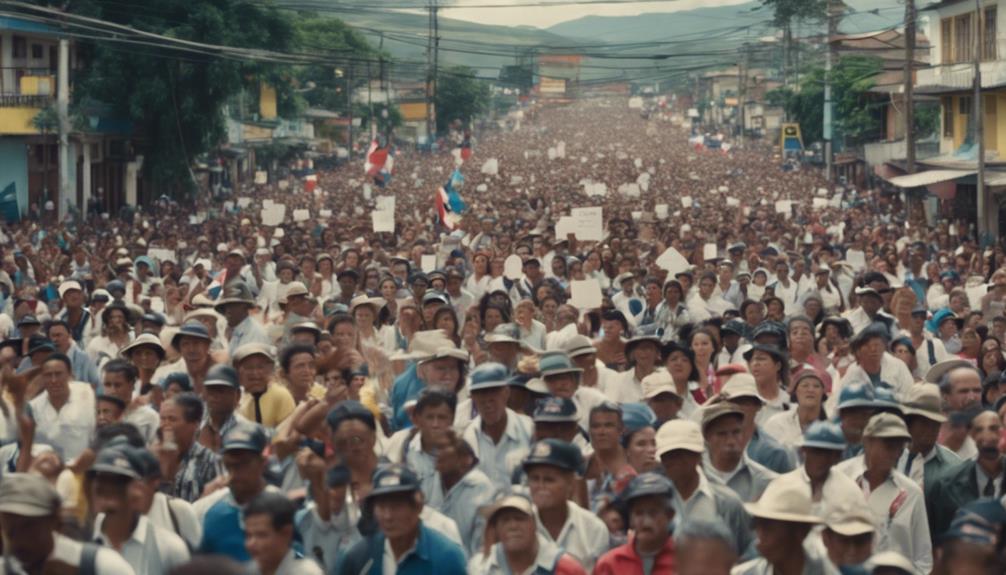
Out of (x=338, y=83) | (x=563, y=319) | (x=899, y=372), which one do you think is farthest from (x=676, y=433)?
(x=338, y=83)

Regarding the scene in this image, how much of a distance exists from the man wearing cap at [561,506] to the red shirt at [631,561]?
1.33ft

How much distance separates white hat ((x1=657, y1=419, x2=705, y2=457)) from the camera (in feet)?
24.4

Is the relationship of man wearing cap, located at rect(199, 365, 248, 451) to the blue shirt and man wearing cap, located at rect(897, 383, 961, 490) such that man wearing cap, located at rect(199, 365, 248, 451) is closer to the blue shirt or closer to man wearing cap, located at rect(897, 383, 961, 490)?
the blue shirt

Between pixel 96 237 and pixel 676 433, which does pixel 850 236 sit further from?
pixel 676 433

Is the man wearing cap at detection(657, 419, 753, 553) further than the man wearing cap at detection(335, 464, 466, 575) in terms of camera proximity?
Yes

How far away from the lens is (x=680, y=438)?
7.47m

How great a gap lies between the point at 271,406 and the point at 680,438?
9.66ft

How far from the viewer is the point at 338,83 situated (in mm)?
103938

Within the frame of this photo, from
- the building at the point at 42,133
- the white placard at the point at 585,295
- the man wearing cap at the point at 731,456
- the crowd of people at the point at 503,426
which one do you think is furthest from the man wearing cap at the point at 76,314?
the building at the point at 42,133

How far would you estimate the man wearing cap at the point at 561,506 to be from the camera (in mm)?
7016

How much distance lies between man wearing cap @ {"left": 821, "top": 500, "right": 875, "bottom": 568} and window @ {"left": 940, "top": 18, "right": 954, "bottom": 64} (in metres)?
42.7

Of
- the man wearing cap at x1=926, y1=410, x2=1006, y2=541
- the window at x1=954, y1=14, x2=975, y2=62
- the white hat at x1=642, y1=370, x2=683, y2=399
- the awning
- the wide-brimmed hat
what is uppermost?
the window at x1=954, y1=14, x2=975, y2=62

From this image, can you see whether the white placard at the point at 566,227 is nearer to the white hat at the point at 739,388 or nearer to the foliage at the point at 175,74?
the white hat at the point at 739,388

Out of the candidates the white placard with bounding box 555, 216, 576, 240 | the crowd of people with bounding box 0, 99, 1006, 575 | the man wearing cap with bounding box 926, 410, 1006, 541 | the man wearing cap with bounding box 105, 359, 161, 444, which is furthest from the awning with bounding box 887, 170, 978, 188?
the man wearing cap with bounding box 926, 410, 1006, 541
